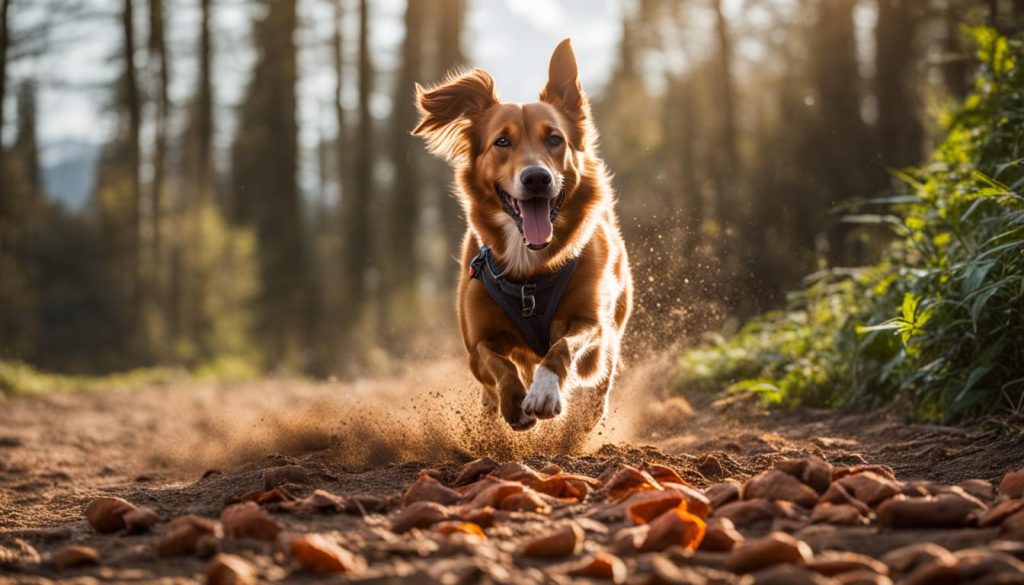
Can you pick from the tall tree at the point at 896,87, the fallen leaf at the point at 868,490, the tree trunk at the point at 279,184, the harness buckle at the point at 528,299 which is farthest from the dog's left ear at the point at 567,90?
the tree trunk at the point at 279,184

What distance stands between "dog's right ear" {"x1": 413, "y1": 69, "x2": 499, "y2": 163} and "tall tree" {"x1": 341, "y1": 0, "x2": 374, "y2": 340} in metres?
16.6

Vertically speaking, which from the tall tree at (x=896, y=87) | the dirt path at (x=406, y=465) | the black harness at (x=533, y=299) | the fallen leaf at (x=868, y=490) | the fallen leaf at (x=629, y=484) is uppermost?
the tall tree at (x=896, y=87)

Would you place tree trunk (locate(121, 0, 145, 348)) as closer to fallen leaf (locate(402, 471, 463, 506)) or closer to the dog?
the dog

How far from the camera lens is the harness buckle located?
5.27 meters

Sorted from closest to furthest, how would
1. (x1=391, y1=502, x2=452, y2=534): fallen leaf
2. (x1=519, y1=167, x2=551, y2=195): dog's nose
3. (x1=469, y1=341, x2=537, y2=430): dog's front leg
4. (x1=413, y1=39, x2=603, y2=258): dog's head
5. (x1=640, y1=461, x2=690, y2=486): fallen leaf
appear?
(x1=391, y1=502, x2=452, y2=534): fallen leaf → (x1=640, y1=461, x2=690, y2=486): fallen leaf → (x1=469, y1=341, x2=537, y2=430): dog's front leg → (x1=519, y1=167, x2=551, y2=195): dog's nose → (x1=413, y1=39, x2=603, y2=258): dog's head

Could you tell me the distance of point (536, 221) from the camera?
5.16 m

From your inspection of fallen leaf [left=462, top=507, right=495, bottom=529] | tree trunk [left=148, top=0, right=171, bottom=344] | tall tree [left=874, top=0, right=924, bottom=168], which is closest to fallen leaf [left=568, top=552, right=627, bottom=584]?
fallen leaf [left=462, top=507, right=495, bottom=529]

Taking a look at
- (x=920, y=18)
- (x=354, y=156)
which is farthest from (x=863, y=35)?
(x=354, y=156)

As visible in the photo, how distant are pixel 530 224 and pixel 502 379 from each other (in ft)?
3.00

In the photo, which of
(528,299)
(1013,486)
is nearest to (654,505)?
(1013,486)

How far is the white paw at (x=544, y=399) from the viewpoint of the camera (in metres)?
4.38

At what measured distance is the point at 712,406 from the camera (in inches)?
301

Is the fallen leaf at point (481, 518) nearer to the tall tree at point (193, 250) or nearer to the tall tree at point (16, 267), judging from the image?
the tall tree at point (16, 267)

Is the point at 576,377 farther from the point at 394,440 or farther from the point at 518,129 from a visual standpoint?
the point at 518,129
